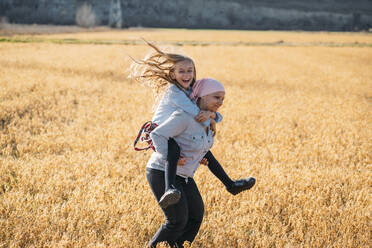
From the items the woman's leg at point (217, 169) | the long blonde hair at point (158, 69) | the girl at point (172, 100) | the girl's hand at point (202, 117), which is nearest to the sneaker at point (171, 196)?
the girl at point (172, 100)

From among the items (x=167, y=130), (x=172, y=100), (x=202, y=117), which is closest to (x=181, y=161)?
(x=167, y=130)

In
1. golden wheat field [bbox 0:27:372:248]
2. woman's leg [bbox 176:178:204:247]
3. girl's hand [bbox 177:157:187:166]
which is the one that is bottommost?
golden wheat field [bbox 0:27:372:248]

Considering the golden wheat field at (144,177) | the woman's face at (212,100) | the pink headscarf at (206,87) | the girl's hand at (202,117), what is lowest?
the golden wheat field at (144,177)

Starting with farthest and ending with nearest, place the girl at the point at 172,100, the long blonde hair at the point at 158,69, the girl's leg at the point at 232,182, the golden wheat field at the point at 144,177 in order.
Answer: the golden wheat field at the point at 144,177 < the girl's leg at the point at 232,182 < the long blonde hair at the point at 158,69 < the girl at the point at 172,100

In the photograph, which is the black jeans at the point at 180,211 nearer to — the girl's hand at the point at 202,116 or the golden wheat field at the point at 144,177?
the golden wheat field at the point at 144,177

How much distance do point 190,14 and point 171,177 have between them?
15686cm

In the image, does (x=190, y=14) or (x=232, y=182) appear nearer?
(x=232, y=182)

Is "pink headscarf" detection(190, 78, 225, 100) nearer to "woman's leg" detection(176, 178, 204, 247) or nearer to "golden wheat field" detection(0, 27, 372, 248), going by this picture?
"golden wheat field" detection(0, 27, 372, 248)

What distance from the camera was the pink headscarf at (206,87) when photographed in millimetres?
2516

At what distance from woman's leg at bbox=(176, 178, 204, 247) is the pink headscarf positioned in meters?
0.75

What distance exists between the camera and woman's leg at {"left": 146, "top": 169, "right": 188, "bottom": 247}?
2.43 meters

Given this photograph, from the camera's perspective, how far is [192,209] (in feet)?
8.54

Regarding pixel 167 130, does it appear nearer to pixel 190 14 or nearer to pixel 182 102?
pixel 182 102

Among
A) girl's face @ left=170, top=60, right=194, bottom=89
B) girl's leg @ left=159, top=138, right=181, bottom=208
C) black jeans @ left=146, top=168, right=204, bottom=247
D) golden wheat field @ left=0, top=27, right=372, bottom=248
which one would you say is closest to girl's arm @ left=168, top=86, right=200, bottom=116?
girl's face @ left=170, top=60, right=194, bottom=89
